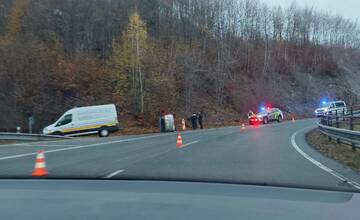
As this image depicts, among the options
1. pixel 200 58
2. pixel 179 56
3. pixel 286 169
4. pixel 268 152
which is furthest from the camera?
pixel 200 58

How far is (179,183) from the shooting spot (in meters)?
9.30

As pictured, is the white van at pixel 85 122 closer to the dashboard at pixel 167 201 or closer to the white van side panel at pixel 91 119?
the white van side panel at pixel 91 119

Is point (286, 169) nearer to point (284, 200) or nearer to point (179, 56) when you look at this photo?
point (284, 200)

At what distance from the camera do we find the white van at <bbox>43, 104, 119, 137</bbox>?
37.2 meters

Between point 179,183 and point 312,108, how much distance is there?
66831mm

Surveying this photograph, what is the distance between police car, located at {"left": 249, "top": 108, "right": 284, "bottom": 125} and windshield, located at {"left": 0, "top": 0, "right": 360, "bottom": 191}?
0.49 ft

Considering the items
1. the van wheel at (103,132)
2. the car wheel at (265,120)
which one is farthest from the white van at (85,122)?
the car wheel at (265,120)

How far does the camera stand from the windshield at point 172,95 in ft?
41.7

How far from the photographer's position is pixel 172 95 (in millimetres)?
51750

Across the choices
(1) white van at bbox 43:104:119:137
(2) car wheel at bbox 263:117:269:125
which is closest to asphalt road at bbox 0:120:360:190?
(1) white van at bbox 43:104:119:137

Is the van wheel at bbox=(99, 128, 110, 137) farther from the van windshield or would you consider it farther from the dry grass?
the dry grass

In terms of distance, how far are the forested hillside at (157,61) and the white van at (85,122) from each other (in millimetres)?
7684

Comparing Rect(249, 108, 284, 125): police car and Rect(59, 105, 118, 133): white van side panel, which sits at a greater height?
Rect(59, 105, 118, 133): white van side panel

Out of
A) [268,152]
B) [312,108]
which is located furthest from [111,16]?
[268,152]
